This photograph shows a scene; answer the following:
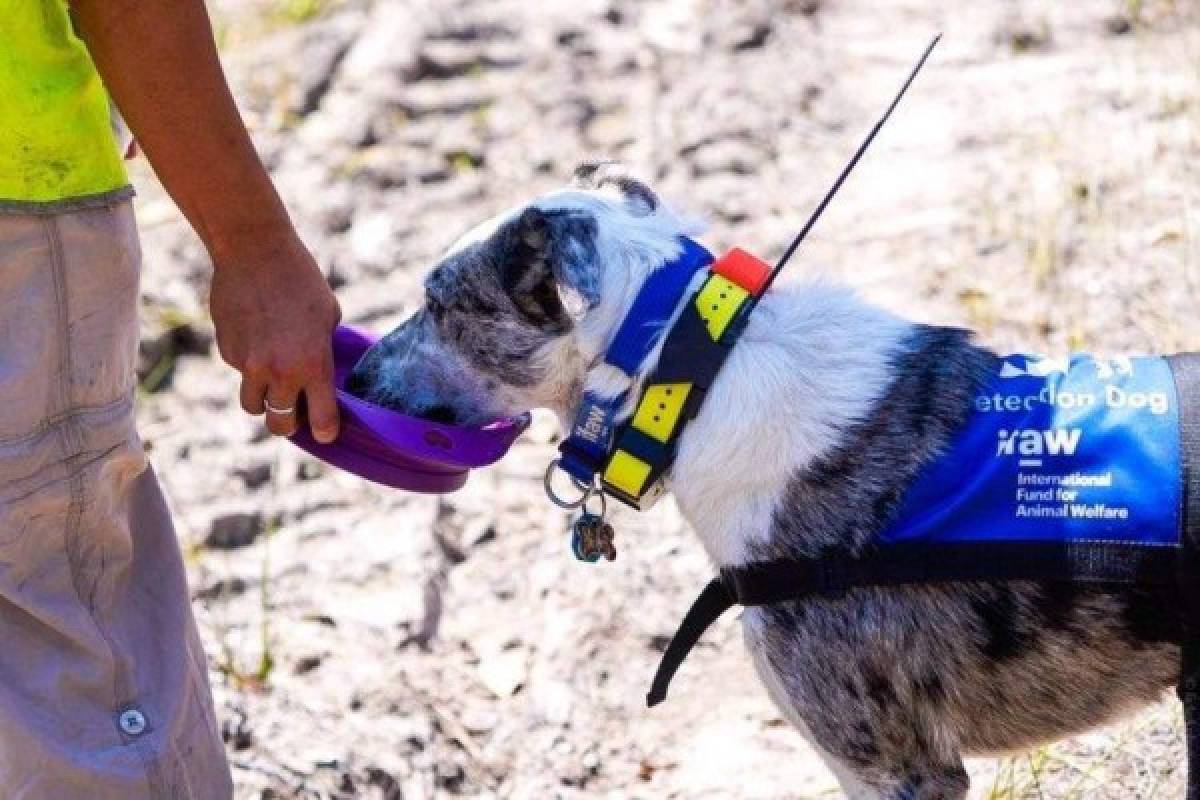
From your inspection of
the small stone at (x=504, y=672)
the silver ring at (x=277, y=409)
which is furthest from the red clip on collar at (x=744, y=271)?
the small stone at (x=504, y=672)

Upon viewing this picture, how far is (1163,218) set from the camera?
18.0 ft

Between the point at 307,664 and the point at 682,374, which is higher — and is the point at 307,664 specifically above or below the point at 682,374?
below

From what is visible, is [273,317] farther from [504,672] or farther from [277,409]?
[504,672]

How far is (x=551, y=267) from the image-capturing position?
10.5 feet

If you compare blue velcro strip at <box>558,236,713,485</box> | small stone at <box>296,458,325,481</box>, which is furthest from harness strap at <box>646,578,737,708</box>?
small stone at <box>296,458,325,481</box>

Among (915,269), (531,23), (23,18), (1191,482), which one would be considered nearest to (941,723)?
(1191,482)

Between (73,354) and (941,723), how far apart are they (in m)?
1.64

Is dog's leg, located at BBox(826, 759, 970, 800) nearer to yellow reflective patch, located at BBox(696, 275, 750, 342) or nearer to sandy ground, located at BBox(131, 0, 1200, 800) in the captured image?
sandy ground, located at BBox(131, 0, 1200, 800)

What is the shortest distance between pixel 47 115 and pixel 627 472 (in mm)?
1155

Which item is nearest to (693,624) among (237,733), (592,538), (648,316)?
(592,538)

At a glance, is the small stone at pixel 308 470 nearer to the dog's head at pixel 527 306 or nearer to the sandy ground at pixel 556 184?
the sandy ground at pixel 556 184

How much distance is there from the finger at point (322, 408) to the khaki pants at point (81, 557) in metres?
0.30

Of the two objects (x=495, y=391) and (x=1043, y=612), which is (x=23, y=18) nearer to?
(x=495, y=391)

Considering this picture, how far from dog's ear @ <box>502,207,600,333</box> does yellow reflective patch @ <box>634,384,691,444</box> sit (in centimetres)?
20
